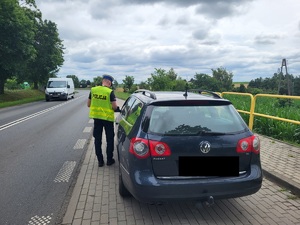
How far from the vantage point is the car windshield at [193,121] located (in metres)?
3.51

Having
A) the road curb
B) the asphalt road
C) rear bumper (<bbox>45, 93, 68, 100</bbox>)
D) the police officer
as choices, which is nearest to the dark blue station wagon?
the road curb

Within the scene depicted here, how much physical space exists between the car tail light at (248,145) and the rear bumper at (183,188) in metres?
0.33

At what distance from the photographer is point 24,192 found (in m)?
4.61

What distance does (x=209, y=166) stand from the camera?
3424 millimetres

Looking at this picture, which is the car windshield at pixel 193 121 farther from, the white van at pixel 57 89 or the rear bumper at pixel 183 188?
the white van at pixel 57 89

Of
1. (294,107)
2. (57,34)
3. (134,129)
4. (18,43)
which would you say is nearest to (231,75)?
(57,34)

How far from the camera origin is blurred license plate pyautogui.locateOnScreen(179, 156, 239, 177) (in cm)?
339

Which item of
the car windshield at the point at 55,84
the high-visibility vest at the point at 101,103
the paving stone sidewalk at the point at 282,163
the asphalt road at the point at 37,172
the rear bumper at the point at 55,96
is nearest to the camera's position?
the asphalt road at the point at 37,172

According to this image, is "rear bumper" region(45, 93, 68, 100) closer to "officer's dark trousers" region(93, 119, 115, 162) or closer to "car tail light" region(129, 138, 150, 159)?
"officer's dark trousers" region(93, 119, 115, 162)

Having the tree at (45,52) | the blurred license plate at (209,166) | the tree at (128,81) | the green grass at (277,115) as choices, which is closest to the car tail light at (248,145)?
the blurred license plate at (209,166)

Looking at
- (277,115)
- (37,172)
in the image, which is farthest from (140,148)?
(277,115)

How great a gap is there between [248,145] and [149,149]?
1.19 meters

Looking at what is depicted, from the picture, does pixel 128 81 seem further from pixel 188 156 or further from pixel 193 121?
pixel 188 156

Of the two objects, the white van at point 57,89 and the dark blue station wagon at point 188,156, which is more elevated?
the dark blue station wagon at point 188,156
